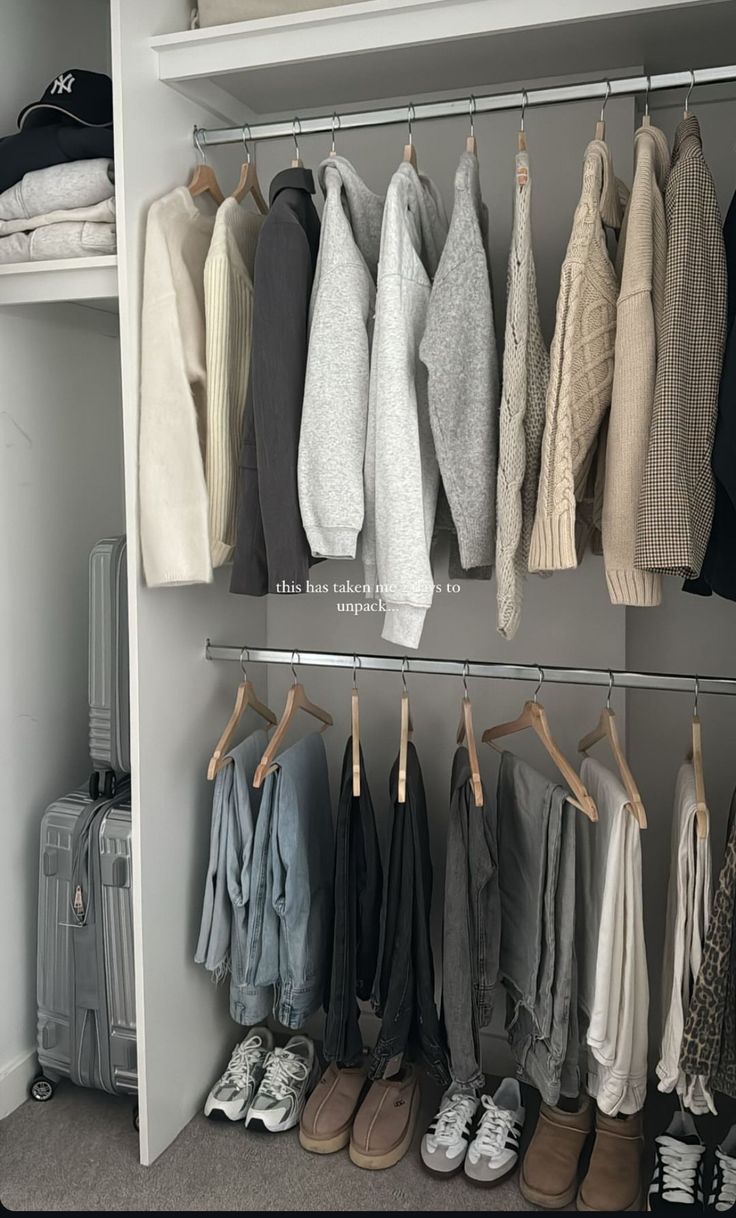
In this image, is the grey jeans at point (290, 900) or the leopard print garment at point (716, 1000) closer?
the leopard print garment at point (716, 1000)

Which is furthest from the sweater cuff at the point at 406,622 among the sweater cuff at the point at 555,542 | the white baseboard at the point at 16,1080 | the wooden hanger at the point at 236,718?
the white baseboard at the point at 16,1080

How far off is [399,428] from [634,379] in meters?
0.39

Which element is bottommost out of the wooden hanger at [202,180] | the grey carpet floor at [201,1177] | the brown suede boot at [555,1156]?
the grey carpet floor at [201,1177]

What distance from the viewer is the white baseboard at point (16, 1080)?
219 centimetres

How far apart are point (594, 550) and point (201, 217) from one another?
3.35 feet

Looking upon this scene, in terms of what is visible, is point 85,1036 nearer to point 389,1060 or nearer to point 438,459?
point 389,1060

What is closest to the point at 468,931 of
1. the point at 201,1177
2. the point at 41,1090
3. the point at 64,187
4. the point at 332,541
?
the point at 201,1177

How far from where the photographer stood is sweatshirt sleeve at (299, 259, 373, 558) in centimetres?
180

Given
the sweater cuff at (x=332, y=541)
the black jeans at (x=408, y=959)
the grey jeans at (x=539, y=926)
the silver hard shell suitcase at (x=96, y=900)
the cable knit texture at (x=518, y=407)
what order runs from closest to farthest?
the cable knit texture at (x=518, y=407) < the sweater cuff at (x=332, y=541) < the grey jeans at (x=539, y=926) < the black jeans at (x=408, y=959) < the silver hard shell suitcase at (x=96, y=900)

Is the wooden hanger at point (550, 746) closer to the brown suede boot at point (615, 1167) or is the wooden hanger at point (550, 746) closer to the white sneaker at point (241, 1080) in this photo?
the brown suede boot at point (615, 1167)

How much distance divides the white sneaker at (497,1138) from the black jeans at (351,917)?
294 millimetres

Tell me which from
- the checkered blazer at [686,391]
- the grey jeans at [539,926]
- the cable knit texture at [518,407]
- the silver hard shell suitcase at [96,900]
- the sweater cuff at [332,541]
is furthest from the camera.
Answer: the silver hard shell suitcase at [96,900]

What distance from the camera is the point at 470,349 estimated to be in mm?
1750

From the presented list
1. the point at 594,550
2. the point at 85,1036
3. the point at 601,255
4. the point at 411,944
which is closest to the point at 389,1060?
the point at 411,944
